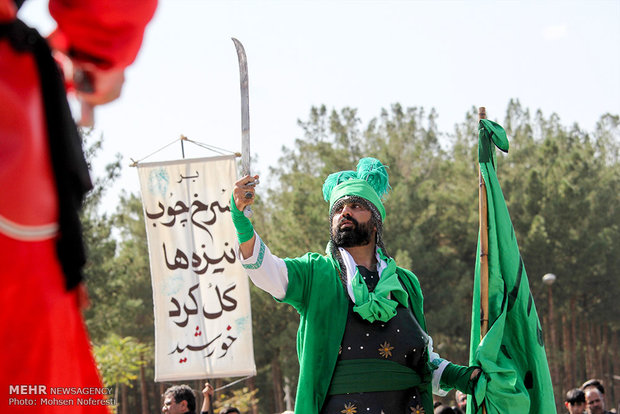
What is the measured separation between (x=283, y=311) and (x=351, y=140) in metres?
7.97

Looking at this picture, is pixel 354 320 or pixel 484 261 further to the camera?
pixel 484 261

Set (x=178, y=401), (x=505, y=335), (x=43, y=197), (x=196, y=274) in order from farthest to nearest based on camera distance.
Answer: (x=196, y=274) → (x=178, y=401) → (x=505, y=335) → (x=43, y=197)

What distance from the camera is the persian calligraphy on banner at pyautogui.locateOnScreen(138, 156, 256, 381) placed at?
7.08 m

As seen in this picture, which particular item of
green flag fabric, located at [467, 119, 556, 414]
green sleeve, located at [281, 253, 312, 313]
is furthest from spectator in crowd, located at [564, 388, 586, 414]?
green sleeve, located at [281, 253, 312, 313]

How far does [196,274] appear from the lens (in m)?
7.20

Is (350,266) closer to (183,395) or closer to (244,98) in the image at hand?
(244,98)

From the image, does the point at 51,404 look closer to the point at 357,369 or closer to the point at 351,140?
the point at 357,369

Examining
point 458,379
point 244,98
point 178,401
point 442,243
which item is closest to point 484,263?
point 458,379

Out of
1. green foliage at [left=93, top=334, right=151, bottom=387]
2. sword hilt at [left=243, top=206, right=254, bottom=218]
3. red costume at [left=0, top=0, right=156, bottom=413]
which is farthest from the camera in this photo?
green foliage at [left=93, top=334, right=151, bottom=387]

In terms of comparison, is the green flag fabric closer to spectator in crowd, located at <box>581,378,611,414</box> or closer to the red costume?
the red costume

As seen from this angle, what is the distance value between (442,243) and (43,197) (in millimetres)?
26640

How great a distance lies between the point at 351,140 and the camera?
3127 cm

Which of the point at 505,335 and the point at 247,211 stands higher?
the point at 247,211

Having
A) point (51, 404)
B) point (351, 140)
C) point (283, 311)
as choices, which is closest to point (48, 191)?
point (51, 404)
